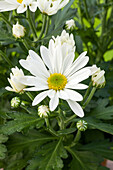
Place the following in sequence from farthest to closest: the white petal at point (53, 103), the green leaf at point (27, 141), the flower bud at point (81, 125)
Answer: the green leaf at point (27, 141) < the flower bud at point (81, 125) < the white petal at point (53, 103)

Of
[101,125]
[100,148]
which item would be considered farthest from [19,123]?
[100,148]

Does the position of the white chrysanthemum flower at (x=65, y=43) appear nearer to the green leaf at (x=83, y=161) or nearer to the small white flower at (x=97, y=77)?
the small white flower at (x=97, y=77)

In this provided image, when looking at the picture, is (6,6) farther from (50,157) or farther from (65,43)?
(50,157)

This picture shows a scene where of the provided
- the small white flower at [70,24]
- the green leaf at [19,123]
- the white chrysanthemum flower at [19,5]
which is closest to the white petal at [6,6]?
the white chrysanthemum flower at [19,5]

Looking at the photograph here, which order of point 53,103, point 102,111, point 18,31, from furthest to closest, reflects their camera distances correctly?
1. point 102,111
2. point 18,31
3. point 53,103

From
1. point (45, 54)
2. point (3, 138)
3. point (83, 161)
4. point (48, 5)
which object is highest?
point (48, 5)

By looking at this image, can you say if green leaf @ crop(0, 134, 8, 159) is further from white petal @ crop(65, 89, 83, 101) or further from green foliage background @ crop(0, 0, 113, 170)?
white petal @ crop(65, 89, 83, 101)
